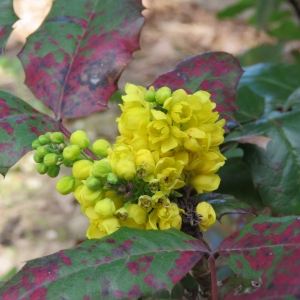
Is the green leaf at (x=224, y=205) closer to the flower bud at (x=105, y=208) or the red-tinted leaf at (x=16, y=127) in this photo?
the flower bud at (x=105, y=208)

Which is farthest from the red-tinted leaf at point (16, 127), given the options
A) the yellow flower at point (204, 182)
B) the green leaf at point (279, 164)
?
the green leaf at point (279, 164)

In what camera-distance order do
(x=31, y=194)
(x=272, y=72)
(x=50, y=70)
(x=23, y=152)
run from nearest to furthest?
(x=23, y=152) → (x=50, y=70) → (x=272, y=72) → (x=31, y=194)

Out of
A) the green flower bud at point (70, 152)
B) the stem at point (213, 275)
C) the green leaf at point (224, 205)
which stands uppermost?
the green flower bud at point (70, 152)

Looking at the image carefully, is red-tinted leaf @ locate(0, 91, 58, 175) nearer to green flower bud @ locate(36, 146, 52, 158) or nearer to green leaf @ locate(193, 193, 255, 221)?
green flower bud @ locate(36, 146, 52, 158)

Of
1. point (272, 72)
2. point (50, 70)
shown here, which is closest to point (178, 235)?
point (50, 70)

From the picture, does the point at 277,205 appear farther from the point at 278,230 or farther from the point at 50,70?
the point at 50,70

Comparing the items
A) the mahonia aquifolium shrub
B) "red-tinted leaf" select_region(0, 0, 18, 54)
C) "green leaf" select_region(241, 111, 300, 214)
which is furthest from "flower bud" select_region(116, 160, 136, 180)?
"red-tinted leaf" select_region(0, 0, 18, 54)
